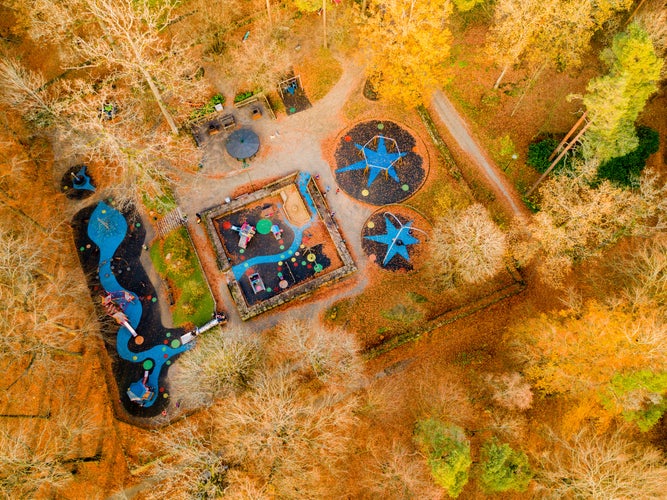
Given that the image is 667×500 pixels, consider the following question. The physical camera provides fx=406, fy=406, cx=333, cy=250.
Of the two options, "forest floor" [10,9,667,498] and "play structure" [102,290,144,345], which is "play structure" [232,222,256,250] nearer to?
"forest floor" [10,9,667,498]

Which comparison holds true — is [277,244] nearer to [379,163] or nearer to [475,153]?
[379,163]

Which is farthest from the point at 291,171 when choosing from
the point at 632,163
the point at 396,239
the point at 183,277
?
the point at 632,163

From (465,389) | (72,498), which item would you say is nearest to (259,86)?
(465,389)

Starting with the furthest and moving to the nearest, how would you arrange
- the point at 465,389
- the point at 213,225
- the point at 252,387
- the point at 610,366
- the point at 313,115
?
the point at 313,115, the point at 213,225, the point at 465,389, the point at 252,387, the point at 610,366

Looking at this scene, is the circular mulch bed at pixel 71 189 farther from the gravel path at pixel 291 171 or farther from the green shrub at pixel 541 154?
the green shrub at pixel 541 154

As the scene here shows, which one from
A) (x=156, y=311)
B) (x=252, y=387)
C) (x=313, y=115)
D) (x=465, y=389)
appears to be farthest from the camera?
→ (x=313, y=115)

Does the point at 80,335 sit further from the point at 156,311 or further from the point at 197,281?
the point at 197,281
